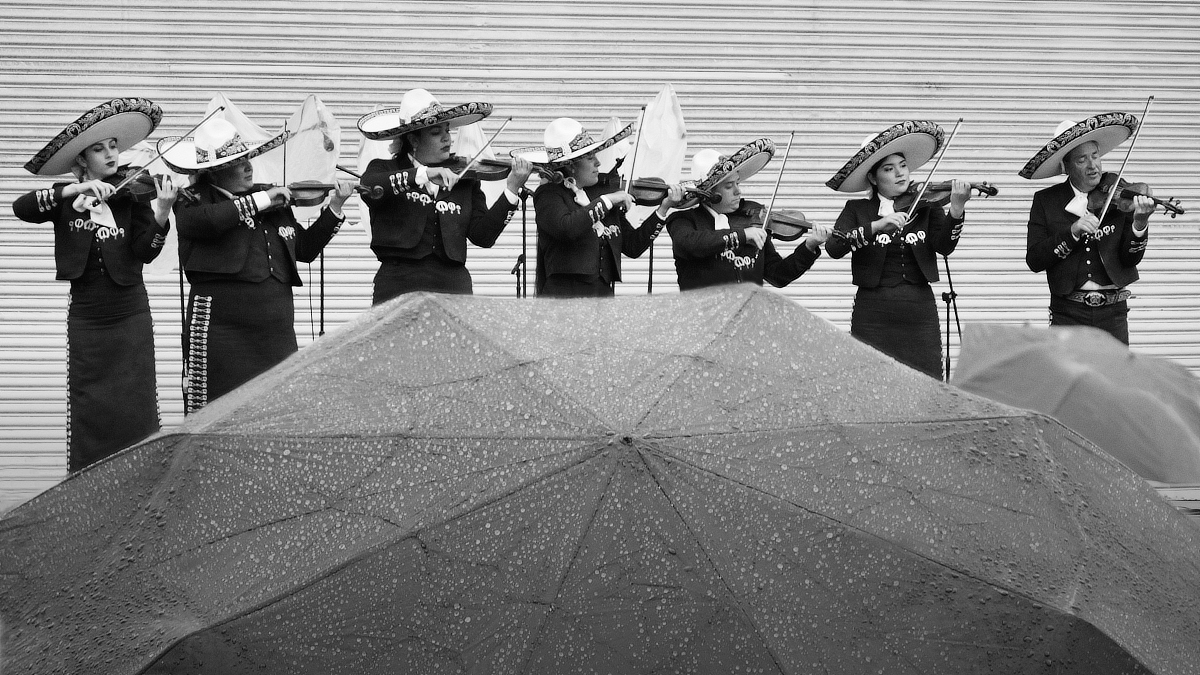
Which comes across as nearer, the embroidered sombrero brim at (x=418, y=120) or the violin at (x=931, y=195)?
the embroidered sombrero brim at (x=418, y=120)

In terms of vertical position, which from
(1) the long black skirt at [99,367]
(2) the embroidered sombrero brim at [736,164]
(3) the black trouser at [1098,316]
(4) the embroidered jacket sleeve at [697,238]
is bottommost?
(1) the long black skirt at [99,367]

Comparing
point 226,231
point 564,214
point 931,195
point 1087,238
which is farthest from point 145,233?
point 1087,238

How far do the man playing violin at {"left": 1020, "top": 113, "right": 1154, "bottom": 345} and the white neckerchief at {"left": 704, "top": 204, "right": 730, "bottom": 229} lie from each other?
1.77 meters

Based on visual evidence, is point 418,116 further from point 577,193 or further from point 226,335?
point 226,335

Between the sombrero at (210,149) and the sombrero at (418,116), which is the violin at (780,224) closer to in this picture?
the sombrero at (418,116)

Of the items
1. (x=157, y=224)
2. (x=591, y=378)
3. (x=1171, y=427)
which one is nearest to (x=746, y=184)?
(x=157, y=224)

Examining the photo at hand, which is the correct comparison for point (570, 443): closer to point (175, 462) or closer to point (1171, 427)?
point (175, 462)

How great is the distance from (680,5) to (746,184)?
1410 mm

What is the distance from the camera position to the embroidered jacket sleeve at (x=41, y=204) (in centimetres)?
653

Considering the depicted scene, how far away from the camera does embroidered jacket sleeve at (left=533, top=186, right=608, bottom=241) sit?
23.8 feet

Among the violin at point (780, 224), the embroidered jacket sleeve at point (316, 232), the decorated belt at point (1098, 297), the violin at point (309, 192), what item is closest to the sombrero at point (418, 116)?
the violin at point (309, 192)

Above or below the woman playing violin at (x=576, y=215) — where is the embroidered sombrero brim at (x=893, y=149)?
above

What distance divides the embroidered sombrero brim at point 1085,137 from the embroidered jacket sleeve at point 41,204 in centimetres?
524

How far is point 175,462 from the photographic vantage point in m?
1.77
